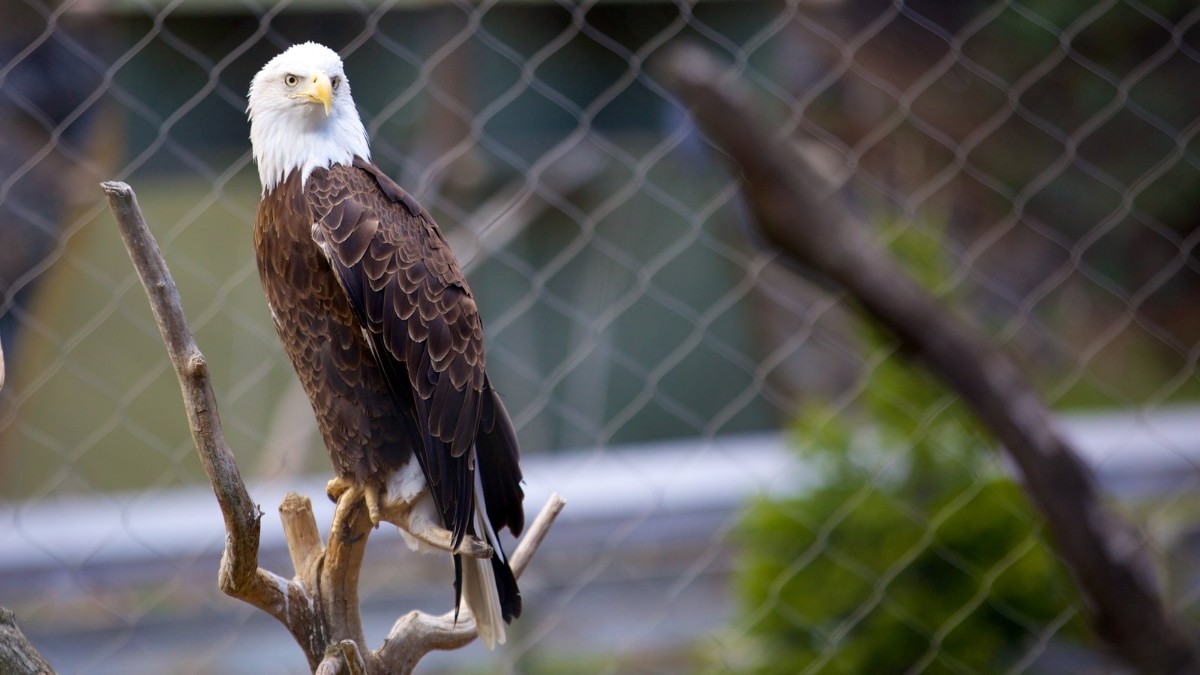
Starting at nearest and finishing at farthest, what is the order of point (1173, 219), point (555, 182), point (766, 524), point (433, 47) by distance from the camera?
point (766, 524), point (433, 47), point (555, 182), point (1173, 219)

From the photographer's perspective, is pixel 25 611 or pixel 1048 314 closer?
pixel 25 611

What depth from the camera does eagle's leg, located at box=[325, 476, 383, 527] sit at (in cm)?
102

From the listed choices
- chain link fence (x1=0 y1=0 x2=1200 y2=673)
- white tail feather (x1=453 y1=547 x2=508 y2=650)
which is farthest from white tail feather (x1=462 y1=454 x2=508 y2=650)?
chain link fence (x1=0 y1=0 x2=1200 y2=673)

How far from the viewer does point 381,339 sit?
3.26 feet

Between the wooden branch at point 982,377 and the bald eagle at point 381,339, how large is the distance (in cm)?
31

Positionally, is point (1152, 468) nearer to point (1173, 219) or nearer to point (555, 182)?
point (1173, 219)

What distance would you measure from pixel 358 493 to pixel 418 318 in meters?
0.17

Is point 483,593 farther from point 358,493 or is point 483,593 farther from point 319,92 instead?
point 319,92

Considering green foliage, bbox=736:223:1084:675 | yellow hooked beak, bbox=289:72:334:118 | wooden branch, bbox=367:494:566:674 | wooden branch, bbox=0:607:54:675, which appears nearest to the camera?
wooden branch, bbox=0:607:54:675

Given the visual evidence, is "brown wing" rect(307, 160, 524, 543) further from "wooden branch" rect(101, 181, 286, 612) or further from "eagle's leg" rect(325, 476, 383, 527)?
"wooden branch" rect(101, 181, 286, 612)

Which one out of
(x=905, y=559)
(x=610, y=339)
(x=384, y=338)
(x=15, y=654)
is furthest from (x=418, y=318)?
(x=610, y=339)

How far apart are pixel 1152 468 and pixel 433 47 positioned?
173 cm

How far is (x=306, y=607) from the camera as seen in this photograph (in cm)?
91

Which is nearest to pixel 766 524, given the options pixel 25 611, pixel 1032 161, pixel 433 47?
pixel 433 47
